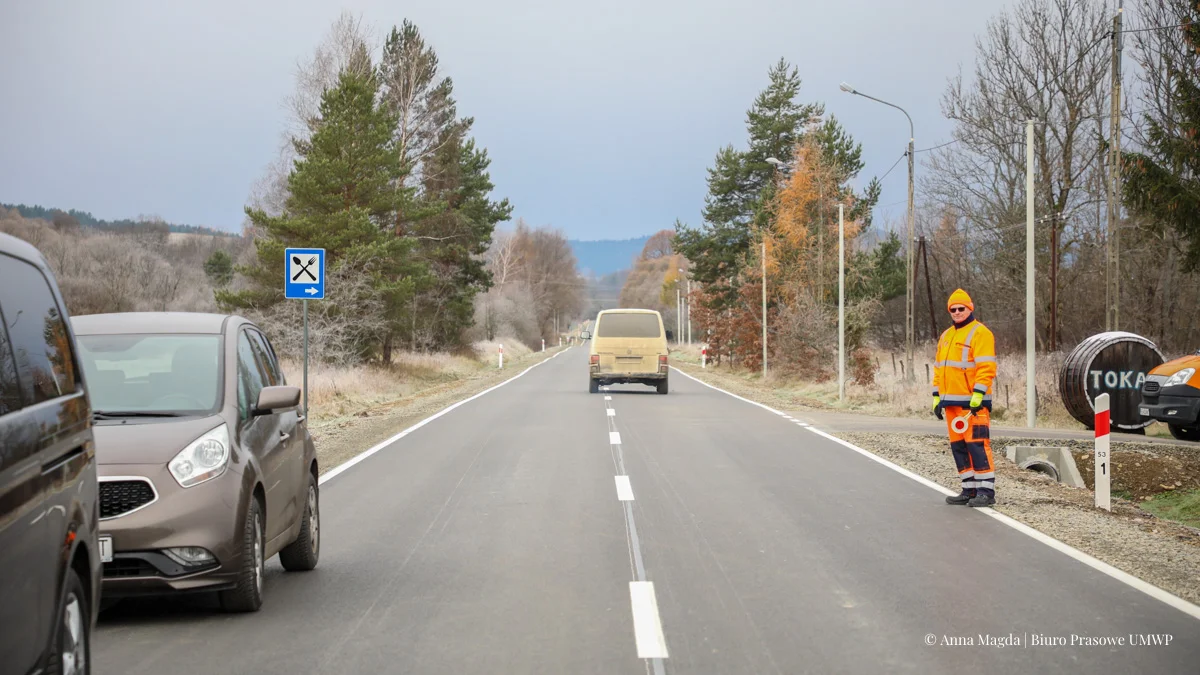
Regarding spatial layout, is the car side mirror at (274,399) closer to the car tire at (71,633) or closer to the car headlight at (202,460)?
the car headlight at (202,460)

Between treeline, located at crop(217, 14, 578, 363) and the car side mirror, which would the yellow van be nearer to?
→ treeline, located at crop(217, 14, 578, 363)

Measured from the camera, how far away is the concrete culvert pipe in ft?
50.8

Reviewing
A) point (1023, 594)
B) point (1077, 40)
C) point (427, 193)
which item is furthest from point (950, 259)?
point (1023, 594)

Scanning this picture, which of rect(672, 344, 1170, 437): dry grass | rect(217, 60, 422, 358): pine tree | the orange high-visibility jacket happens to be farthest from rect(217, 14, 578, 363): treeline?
the orange high-visibility jacket

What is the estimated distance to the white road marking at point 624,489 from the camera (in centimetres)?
1095

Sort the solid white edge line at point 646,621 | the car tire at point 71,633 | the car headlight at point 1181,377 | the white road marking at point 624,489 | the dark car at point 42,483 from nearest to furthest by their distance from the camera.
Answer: the dark car at point 42,483
the car tire at point 71,633
the solid white edge line at point 646,621
the white road marking at point 624,489
the car headlight at point 1181,377

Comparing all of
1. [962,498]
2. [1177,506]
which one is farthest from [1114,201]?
[962,498]

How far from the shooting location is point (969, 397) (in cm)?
1055

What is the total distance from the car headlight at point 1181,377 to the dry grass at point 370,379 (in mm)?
15110


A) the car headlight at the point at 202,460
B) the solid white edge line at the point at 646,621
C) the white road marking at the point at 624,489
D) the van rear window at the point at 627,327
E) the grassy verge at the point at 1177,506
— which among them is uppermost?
the van rear window at the point at 627,327

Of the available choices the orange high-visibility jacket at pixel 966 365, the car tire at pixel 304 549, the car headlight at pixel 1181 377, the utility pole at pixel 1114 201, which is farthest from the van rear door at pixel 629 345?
the car tire at pixel 304 549

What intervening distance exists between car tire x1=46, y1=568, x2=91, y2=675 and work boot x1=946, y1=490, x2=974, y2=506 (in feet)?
27.0

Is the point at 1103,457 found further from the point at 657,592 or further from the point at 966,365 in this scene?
the point at 657,592

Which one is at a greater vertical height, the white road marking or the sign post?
the sign post
